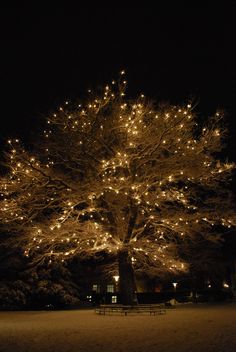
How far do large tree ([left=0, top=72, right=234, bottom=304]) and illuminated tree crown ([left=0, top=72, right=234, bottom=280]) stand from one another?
0.05 metres

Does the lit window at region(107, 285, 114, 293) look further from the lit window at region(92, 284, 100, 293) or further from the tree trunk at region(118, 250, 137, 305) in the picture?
the tree trunk at region(118, 250, 137, 305)

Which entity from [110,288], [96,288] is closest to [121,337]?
[110,288]

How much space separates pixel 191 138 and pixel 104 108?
4532mm

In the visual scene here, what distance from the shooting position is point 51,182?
22109 millimetres

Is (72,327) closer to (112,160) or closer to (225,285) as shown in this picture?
(112,160)

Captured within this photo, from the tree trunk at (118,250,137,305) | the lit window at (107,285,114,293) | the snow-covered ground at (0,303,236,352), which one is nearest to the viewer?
the snow-covered ground at (0,303,236,352)

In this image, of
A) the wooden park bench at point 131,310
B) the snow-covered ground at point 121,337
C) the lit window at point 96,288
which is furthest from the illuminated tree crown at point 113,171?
the lit window at point 96,288

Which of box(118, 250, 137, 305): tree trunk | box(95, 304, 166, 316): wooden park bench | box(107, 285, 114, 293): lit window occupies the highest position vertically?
box(107, 285, 114, 293): lit window

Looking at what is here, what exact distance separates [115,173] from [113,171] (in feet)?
2.50

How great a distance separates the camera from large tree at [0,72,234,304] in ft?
70.4

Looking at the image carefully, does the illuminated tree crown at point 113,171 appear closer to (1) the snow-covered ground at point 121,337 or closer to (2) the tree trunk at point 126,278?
(2) the tree trunk at point 126,278

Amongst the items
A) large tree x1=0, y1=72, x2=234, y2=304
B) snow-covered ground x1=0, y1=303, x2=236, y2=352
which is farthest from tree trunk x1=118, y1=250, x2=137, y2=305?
snow-covered ground x1=0, y1=303, x2=236, y2=352

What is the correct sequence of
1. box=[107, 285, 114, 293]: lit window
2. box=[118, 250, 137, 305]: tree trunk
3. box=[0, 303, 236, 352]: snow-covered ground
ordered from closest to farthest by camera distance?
box=[0, 303, 236, 352]: snow-covered ground, box=[118, 250, 137, 305]: tree trunk, box=[107, 285, 114, 293]: lit window

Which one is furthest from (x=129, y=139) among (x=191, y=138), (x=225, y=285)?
(x=225, y=285)
